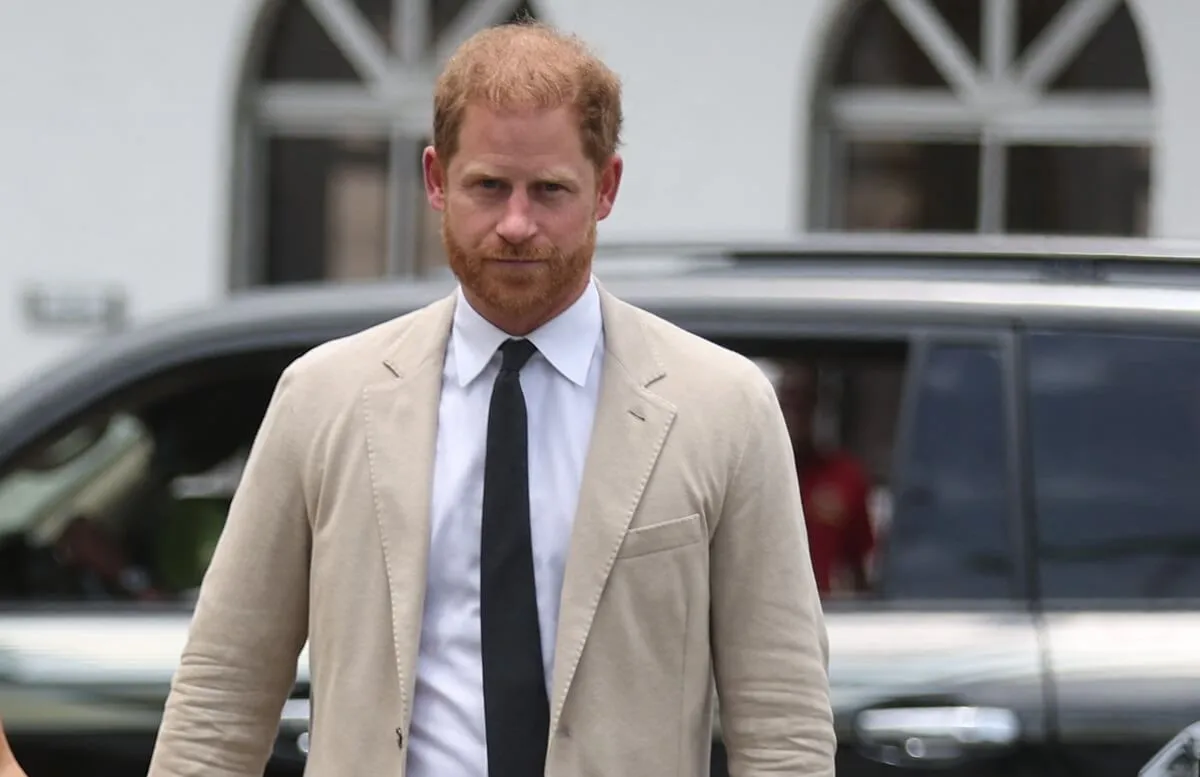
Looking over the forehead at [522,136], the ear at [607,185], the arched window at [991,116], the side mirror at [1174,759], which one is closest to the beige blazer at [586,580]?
the ear at [607,185]

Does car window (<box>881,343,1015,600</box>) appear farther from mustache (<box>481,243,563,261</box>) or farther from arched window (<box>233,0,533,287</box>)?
arched window (<box>233,0,533,287</box>)

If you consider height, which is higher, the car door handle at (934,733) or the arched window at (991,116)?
the arched window at (991,116)

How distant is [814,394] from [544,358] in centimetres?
204

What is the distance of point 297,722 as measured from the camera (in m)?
3.68

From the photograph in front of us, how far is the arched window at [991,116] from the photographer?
930 centimetres

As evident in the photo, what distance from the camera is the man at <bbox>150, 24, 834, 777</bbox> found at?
7.57 ft

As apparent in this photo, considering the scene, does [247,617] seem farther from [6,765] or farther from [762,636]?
[762,636]

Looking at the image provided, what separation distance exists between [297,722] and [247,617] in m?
1.28

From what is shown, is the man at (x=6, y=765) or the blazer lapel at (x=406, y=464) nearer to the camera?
the blazer lapel at (x=406, y=464)

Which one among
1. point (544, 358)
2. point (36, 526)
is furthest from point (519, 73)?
point (36, 526)

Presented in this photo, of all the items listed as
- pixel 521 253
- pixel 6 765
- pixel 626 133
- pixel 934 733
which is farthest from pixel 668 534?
pixel 626 133

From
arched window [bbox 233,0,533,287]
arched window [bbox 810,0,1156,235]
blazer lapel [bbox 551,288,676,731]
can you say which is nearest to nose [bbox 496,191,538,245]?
blazer lapel [bbox 551,288,676,731]

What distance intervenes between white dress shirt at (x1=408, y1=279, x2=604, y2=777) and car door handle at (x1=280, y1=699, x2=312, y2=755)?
4.43 feet

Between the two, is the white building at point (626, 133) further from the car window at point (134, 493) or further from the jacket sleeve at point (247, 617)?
the jacket sleeve at point (247, 617)
